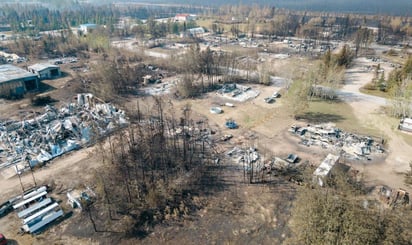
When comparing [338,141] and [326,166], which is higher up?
[326,166]

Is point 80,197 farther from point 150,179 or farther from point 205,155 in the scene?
point 205,155

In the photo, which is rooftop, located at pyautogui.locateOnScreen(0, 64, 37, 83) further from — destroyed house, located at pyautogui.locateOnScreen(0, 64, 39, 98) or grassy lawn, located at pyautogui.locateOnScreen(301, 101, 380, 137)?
grassy lawn, located at pyautogui.locateOnScreen(301, 101, 380, 137)

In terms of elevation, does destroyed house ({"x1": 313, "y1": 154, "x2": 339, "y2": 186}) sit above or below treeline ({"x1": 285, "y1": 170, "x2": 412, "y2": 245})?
below

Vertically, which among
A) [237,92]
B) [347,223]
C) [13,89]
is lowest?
[237,92]

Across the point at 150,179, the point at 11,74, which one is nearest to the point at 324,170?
the point at 150,179

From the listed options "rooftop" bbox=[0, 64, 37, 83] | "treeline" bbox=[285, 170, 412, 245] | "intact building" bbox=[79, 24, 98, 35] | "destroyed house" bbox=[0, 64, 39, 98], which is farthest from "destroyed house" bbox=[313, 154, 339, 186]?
"intact building" bbox=[79, 24, 98, 35]

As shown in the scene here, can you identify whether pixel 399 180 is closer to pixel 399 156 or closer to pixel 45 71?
pixel 399 156

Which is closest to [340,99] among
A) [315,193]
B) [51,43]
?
[315,193]
